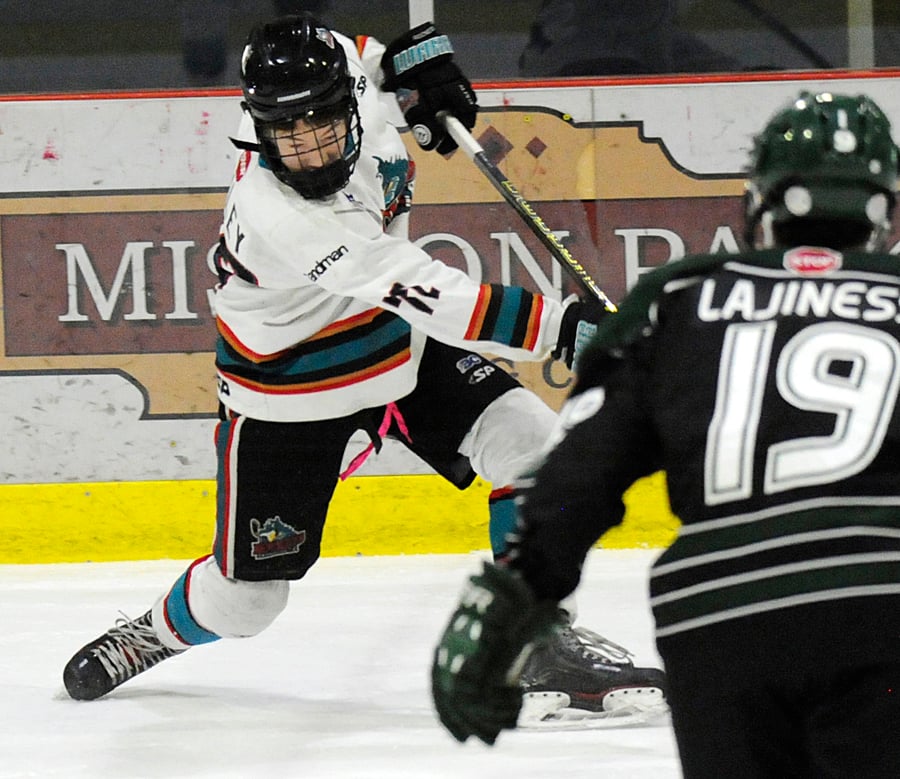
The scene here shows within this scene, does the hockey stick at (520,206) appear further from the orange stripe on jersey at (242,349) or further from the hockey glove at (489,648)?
the hockey glove at (489,648)

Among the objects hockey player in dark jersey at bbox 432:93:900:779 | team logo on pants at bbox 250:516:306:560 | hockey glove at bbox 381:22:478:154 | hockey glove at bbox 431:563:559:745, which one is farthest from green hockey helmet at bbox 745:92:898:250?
hockey glove at bbox 381:22:478:154

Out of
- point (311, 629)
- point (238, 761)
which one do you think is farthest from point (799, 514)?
point (311, 629)

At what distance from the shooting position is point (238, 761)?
211 centimetres

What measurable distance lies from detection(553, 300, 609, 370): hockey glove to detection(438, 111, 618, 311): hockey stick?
141 millimetres

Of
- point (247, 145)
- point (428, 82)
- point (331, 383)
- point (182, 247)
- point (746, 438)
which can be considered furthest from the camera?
point (182, 247)

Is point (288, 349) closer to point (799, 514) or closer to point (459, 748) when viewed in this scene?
point (459, 748)

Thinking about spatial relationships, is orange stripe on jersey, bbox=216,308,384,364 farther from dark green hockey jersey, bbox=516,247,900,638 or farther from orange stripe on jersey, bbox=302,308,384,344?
dark green hockey jersey, bbox=516,247,900,638

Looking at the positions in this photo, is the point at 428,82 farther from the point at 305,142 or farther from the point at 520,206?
the point at 305,142

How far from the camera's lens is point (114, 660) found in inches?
98.3

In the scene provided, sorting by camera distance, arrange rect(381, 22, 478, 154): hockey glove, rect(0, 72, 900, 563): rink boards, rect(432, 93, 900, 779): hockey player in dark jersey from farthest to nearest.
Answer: rect(0, 72, 900, 563): rink boards
rect(381, 22, 478, 154): hockey glove
rect(432, 93, 900, 779): hockey player in dark jersey

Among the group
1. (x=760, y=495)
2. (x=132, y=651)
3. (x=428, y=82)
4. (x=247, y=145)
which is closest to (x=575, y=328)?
(x=247, y=145)

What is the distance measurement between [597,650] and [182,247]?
6.06 ft

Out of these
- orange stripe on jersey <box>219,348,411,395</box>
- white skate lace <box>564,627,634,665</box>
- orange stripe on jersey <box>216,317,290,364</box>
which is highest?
orange stripe on jersey <box>216,317,290,364</box>

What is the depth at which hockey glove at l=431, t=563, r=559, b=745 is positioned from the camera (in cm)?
99
